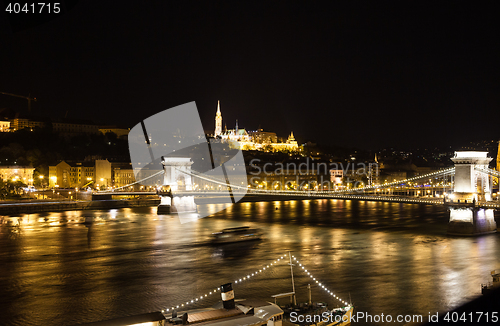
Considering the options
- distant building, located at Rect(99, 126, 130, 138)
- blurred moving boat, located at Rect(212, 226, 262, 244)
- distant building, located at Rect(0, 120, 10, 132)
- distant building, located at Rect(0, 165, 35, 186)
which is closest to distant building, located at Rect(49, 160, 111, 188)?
distant building, located at Rect(0, 165, 35, 186)

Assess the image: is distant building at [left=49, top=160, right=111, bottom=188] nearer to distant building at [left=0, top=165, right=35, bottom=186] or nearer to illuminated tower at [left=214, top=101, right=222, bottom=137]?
distant building at [left=0, top=165, right=35, bottom=186]

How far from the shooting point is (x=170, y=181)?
25.8m

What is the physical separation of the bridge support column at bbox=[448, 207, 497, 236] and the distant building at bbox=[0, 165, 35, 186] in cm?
3315

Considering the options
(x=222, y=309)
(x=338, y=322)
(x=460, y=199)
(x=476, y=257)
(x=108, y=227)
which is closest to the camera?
(x=222, y=309)

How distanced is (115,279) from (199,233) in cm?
869

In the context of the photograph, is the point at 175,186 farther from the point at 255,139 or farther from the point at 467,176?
the point at 255,139

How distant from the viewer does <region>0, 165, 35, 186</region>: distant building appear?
3822cm

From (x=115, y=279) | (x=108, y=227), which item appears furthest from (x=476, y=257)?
(x=108, y=227)

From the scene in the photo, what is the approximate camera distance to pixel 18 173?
39.2 meters

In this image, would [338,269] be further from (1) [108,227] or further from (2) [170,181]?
(2) [170,181]

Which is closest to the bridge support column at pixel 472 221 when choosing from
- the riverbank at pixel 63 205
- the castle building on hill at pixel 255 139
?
the riverbank at pixel 63 205

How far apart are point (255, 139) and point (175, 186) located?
6051 centimetres

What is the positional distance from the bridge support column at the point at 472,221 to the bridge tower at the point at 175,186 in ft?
48.5

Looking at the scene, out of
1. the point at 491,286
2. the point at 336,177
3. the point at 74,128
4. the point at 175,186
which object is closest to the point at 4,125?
the point at 74,128
